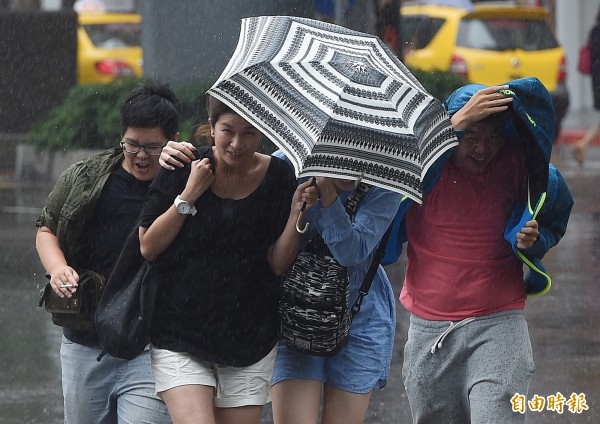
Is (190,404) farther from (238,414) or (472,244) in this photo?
(472,244)

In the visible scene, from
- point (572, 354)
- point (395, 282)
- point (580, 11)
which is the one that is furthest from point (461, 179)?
point (580, 11)

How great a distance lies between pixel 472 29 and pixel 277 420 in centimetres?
1482

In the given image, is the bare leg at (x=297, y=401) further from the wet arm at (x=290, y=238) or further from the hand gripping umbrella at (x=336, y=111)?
the hand gripping umbrella at (x=336, y=111)

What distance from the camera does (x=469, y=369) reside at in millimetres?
4801

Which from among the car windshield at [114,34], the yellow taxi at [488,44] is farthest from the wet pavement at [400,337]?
the car windshield at [114,34]

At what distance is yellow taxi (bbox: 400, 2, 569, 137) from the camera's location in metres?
18.7

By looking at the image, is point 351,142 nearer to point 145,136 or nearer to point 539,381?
point 145,136

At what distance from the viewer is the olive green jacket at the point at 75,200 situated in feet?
15.4

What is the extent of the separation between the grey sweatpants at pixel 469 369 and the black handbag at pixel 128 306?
1042mm

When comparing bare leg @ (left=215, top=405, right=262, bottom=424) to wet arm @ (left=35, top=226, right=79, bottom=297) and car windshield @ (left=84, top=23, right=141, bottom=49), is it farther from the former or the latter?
car windshield @ (left=84, top=23, right=141, bottom=49)

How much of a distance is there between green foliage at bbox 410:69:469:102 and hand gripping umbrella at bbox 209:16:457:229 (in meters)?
9.95

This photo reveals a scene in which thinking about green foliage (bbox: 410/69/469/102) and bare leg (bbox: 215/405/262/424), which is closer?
bare leg (bbox: 215/405/262/424)

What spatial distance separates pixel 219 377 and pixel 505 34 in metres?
15.6

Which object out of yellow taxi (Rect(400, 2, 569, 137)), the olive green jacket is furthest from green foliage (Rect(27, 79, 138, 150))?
the olive green jacket
